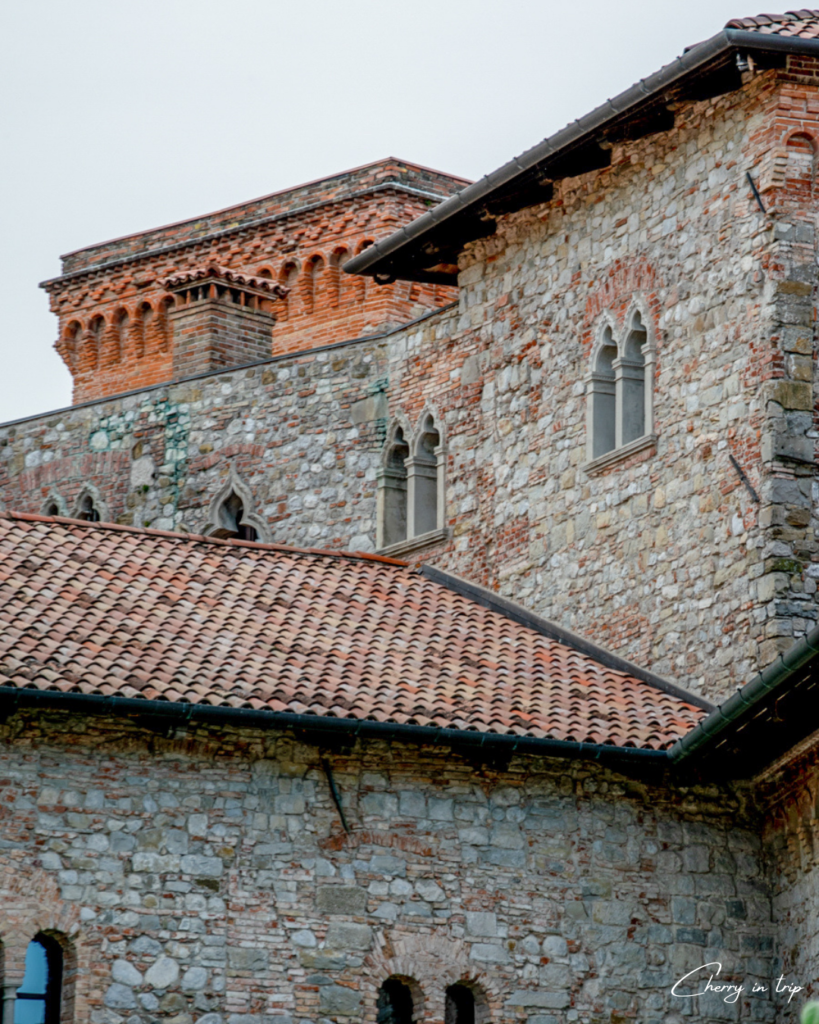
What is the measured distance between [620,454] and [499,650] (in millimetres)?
2004

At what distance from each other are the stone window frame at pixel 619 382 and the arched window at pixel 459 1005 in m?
4.89

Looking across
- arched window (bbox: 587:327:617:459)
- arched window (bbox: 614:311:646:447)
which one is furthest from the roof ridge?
arched window (bbox: 614:311:646:447)

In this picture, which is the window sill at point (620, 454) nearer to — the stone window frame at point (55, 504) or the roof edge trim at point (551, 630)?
the roof edge trim at point (551, 630)

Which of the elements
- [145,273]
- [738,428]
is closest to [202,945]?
[738,428]

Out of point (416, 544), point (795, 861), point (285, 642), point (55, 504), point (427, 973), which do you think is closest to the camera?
point (427, 973)

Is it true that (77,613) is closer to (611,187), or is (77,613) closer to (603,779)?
(603,779)

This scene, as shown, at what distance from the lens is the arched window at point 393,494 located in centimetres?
2053

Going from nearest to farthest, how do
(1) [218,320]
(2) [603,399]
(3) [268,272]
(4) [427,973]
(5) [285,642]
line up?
(4) [427,973] < (5) [285,642] < (2) [603,399] < (1) [218,320] < (3) [268,272]

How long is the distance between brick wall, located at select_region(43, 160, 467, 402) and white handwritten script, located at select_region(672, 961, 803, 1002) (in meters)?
12.9

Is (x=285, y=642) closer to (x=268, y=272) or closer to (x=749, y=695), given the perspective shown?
(x=749, y=695)

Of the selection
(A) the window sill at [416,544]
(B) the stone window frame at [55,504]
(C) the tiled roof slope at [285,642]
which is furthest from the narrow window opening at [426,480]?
(B) the stone window frame at [55,504]

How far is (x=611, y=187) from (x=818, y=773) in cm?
596

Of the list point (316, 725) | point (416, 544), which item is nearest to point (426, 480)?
point (416, 544)

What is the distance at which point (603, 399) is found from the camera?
17.9m
